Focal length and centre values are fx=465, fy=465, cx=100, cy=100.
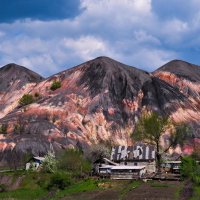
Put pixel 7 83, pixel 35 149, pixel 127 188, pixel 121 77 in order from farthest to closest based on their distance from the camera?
1. pixel 7 83
2. pixel 121 77
3. pixel 35 149
4. pixel 127 188

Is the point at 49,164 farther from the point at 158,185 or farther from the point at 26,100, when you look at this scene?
the point at 26,100

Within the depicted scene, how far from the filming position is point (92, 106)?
130750 mm

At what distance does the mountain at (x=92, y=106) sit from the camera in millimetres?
112438

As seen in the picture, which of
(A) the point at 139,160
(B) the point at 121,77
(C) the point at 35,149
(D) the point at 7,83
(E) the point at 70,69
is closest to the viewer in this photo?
(A) the point at 139,160

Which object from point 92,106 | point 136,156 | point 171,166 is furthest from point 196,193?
point 92,106

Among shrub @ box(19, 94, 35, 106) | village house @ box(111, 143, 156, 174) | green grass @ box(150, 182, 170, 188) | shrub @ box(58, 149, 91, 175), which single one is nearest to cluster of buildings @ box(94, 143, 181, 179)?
village house @ box(111, 143, 156, 174)

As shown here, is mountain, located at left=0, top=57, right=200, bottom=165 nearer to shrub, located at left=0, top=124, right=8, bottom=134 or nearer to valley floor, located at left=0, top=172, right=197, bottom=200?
shrub, located at left=0, top=124, right=8, bottom=134

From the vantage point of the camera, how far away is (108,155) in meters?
92.9

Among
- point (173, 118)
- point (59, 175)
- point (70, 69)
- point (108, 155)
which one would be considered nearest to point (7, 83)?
point (70, 69)

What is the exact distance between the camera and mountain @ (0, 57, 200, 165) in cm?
11244

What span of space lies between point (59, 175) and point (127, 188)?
9.69m

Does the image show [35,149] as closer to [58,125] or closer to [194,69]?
[58,125]

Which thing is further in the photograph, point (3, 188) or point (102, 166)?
point (102, 166)

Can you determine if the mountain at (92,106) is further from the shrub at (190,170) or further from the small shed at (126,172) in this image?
the shrub at (190,170)
